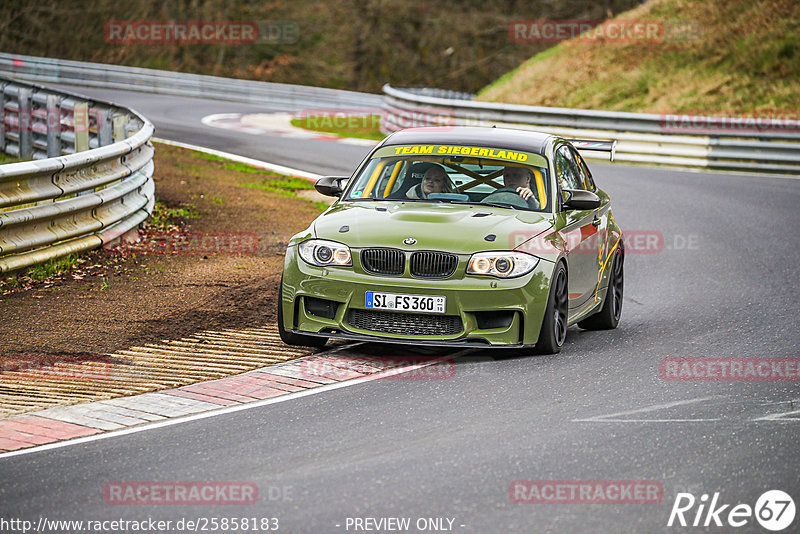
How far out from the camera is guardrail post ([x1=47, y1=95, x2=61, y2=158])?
19.0m

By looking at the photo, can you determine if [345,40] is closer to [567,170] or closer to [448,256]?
[567,170]

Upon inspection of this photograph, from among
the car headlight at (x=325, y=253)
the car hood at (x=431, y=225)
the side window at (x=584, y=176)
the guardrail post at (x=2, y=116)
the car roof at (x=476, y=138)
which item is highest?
the car roof at (x=476, y=138)

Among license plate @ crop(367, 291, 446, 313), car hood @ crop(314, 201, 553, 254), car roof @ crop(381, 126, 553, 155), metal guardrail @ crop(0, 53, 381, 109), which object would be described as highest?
car roof @ crop(381, 126, 553, 155)

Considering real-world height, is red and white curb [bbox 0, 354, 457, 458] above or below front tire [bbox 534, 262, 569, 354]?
below

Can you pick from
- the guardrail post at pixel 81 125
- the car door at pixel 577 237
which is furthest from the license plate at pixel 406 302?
the guardrail post at pixel 81 125

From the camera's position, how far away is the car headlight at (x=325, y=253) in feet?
27.5

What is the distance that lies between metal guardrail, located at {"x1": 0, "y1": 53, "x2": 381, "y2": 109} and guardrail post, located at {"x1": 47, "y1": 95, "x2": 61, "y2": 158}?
21.9 m

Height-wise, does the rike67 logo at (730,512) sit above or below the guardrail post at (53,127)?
above

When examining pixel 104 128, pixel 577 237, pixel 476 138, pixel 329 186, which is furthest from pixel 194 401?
pixel 104 128

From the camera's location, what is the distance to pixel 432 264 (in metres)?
8.27

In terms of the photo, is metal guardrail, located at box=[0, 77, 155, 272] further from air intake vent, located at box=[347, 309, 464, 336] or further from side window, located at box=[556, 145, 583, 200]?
side window, located at box=[556, 145, 583, 200]

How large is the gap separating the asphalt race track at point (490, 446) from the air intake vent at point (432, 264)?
694 mm

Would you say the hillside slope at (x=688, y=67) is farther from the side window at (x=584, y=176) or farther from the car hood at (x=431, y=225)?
the car hood at (x=431, y=225)

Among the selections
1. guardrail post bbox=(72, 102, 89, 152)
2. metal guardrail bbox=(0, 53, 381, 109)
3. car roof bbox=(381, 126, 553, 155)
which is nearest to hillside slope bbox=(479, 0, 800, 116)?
metal guardrail bbox=(0, 53, 381, 109)
